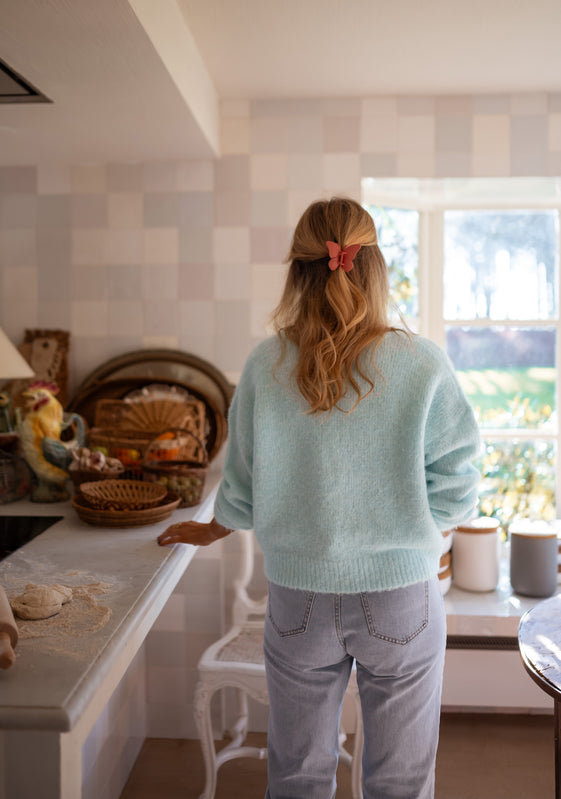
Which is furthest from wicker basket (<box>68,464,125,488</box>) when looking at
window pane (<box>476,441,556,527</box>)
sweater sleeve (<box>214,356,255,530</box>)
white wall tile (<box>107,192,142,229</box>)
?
window pane (<box>476,441,556,527</box>)

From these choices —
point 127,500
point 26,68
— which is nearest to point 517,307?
point 127,500

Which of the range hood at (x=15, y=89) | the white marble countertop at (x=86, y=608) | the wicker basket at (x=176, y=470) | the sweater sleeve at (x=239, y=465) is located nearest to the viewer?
the white marble countertop at (x=86, y=608)

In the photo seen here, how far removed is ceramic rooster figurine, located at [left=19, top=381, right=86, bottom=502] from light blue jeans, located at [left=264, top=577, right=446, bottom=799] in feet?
2.69

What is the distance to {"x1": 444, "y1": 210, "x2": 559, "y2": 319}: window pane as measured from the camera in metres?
2.65

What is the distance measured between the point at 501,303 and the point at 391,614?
1775mm

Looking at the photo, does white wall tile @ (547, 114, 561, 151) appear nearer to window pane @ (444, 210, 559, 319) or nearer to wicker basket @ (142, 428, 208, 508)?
window pane @ (444, 210, 559, 319)

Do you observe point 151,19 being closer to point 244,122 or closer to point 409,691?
point 244,122

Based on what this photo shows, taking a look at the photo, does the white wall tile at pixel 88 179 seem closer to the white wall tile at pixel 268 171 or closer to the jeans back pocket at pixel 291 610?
the white wall tile at pixel 268 171

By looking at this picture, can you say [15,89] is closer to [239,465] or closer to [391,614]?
[239,465]

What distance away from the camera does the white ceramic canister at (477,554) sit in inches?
91.7

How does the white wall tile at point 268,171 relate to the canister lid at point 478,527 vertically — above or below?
above

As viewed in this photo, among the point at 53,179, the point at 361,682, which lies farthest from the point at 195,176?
the point at 361,682

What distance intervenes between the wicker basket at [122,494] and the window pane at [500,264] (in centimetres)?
142

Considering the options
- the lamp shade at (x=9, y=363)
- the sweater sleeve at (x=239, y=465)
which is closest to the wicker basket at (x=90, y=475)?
the lamp shade at (x=9, y=363)
